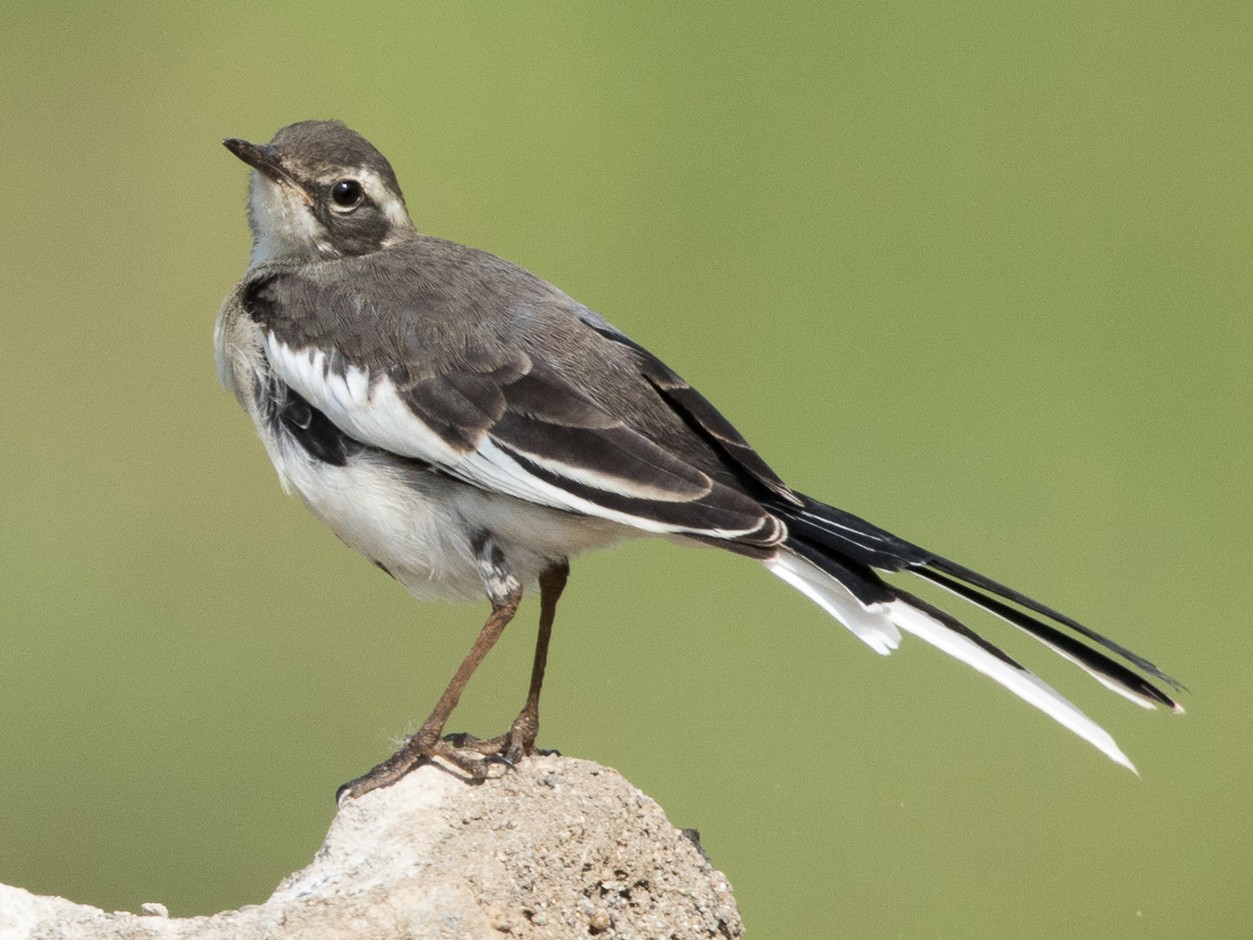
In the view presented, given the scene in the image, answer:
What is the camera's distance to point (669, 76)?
1355cm

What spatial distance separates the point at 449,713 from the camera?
6.31 metres

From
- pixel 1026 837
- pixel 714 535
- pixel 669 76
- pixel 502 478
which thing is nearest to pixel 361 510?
pixel 502 478

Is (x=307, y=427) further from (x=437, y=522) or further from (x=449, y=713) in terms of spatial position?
(x=449, y=713)

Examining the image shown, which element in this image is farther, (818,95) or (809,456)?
(818,95)

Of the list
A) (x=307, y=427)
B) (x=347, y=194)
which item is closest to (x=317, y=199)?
(x=347, y=194)

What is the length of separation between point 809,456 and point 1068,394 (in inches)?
63.9

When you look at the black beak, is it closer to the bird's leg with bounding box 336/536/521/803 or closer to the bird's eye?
the bird's eye

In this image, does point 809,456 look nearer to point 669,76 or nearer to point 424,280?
point 669,76

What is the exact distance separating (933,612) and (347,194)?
2.78 metres

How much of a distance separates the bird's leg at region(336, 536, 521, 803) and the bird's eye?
1559 mm

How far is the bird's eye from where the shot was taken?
7.26 m

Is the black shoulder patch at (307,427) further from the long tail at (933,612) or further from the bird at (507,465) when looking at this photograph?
the long tail at (933,612)

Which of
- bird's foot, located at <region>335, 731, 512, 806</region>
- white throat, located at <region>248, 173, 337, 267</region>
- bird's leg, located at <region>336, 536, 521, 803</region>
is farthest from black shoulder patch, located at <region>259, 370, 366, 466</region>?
bird's foot, located at <region>335, 731, 512, 806</region>

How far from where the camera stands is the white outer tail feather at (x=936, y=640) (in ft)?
18.7
